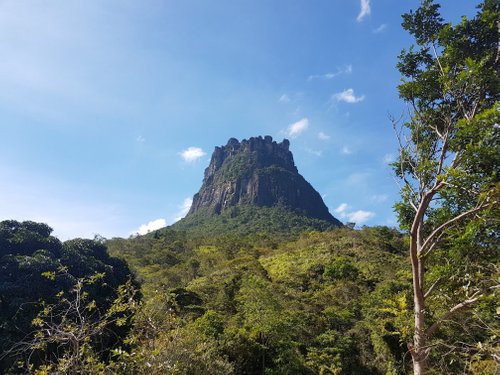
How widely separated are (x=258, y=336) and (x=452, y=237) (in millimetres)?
10880

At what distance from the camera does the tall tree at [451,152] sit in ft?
18.7

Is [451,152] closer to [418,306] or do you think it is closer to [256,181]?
[418,306]

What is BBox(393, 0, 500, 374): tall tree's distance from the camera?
570 centimetres

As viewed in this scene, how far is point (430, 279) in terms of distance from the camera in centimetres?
658

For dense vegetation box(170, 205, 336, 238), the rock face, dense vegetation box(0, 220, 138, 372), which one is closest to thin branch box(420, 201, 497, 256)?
dense vegetation box(0, 220, 138, 372)

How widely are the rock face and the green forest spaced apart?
72440 millimetres

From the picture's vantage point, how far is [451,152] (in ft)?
22.5

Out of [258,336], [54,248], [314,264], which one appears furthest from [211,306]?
[314,264]

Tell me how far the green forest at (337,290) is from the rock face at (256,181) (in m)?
72.4

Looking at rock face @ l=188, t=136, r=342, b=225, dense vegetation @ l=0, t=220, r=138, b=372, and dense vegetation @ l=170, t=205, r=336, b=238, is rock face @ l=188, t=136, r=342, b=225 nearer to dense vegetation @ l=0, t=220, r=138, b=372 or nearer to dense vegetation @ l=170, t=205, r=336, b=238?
dense vegetation @ l=170, t=205, r=336, b=238

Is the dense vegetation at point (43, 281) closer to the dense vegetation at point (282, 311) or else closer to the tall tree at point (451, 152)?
the dense vegetation at point (282, 311)

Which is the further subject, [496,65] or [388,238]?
[388,238]

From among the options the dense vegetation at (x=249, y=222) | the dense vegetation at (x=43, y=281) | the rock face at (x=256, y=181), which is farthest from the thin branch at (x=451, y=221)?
the rock face at (x=256, y=181)

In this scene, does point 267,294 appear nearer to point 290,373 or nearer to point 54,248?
point 290,373
